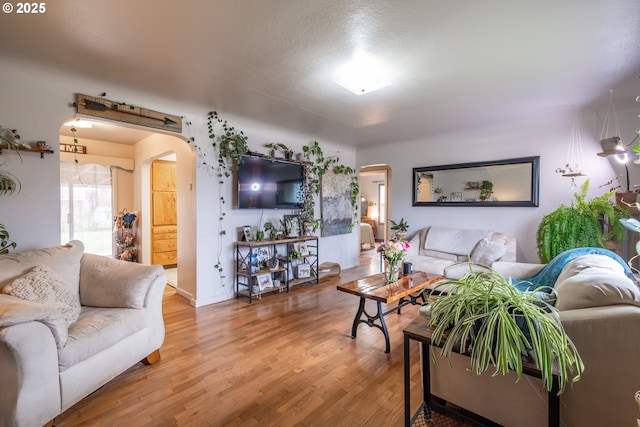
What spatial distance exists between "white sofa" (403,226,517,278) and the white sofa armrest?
3543mm

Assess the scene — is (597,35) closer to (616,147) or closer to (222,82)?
(616,147)

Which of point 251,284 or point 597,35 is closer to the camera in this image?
point 597,35

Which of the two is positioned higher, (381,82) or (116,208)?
(381,82)

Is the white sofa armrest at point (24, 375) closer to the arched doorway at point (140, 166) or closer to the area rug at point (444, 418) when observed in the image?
the area rug at point (444, 418)

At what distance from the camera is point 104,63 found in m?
2.32

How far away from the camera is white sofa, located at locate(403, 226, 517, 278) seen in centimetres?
380

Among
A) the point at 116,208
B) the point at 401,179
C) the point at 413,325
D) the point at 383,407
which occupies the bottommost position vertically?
the point at 383,407

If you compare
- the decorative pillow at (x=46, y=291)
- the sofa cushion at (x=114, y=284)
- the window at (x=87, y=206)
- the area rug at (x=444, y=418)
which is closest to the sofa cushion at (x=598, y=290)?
the area rug at (x=444, y=418)

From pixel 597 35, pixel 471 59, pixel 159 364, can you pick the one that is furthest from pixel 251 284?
pixel 597 35

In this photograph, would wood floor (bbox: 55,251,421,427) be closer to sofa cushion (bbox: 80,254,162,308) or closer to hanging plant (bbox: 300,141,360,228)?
sofa cushion (bbox: 80,254,162,308)

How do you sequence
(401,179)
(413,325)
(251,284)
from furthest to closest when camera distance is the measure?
1. (401,179)
2. (251,284)
3. (413,325)

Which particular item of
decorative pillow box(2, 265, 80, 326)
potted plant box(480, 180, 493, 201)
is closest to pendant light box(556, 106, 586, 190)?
potted plant box(480, 180, 493, 201)

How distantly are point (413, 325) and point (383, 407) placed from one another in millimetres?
703

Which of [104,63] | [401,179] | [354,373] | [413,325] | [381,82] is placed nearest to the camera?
[413,325]
